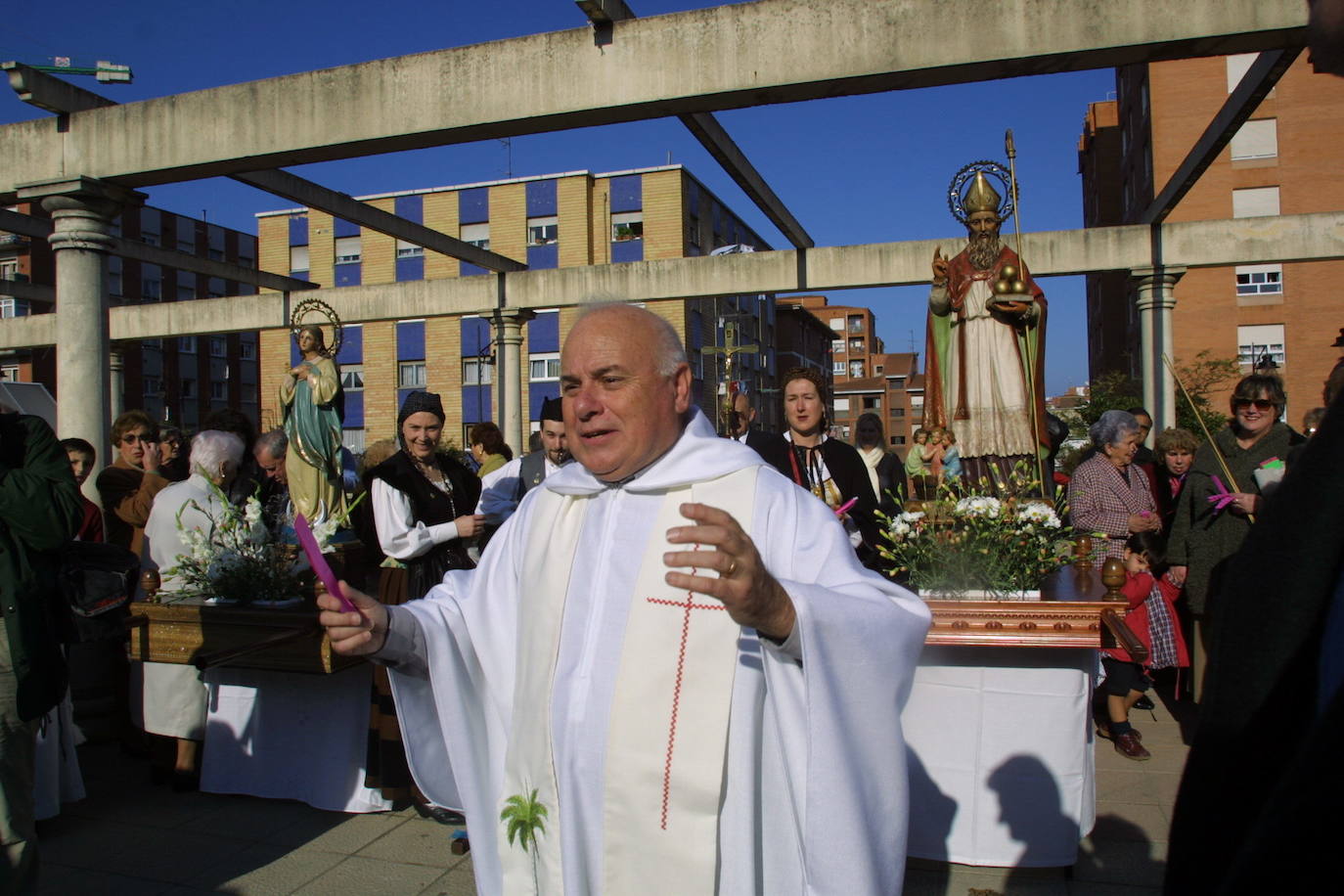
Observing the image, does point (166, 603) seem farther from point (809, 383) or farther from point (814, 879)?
point (814, 879)

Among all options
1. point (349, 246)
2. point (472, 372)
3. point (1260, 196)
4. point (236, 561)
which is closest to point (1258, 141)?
point (1260, 196)

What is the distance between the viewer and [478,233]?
3831 centimetres

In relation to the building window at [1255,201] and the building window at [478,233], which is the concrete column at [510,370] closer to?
the building window at [478,233]

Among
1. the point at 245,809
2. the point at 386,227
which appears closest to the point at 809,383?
the point at 245,809

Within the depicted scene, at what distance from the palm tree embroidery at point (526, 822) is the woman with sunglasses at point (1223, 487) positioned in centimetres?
476

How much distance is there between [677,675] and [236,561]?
3.43m

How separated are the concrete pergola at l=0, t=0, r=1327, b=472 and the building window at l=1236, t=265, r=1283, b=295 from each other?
28554mm

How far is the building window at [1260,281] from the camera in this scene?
114 ft

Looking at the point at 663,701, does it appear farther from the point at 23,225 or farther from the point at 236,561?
the point at 23,225

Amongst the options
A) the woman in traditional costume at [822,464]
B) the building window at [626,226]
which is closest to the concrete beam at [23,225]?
the woman in traditional costume at [822,464]

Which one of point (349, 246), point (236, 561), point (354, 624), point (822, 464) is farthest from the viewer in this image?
point (349, 246)

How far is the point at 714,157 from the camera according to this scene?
32.1 ft

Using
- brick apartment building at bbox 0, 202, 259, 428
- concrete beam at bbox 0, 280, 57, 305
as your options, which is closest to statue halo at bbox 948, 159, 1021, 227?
concrete beam at bbox 0, 280, 57, 305

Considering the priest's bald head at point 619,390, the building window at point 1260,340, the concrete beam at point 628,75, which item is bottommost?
the priest's bald head at point 619,390
